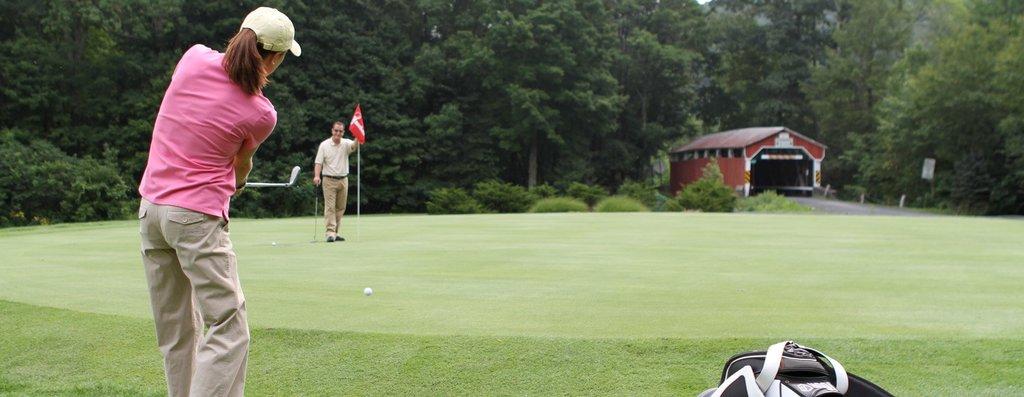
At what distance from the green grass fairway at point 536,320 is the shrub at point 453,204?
24448mm

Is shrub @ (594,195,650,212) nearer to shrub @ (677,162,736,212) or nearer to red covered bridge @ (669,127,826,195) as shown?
shrub @ (677,162,736,212)

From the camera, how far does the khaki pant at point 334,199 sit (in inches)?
527

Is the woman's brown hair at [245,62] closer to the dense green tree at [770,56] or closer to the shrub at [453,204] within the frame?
the shrub at [453,204]

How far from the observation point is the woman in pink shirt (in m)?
3.42

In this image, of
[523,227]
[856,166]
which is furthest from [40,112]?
[856,166]

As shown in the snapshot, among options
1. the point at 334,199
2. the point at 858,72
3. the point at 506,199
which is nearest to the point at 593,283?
the point at 334,199

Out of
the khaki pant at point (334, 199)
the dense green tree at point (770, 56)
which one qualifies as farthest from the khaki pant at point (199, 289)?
the dense green tree at point (770, 56)

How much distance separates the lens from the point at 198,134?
3.45m

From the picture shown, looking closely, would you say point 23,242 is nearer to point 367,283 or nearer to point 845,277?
point 367,283

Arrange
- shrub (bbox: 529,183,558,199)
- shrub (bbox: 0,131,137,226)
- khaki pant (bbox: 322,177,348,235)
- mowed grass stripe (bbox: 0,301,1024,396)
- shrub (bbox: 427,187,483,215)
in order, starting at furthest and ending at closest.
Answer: shrub (bbox: 529,183,558,199)
shrub (bbox: 427,187,483,215)
shrub (bbox: 0,131,137,226)
khaki pant (bbox: 322,177,348,235)
mowed grass stripe (bbox: 0,301,1024,396)

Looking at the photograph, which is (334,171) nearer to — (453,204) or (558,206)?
(558,206)

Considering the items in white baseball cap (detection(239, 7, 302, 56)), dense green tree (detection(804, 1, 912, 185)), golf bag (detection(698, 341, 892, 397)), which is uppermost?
dense green tree (detection(804, 1, 912, 185))

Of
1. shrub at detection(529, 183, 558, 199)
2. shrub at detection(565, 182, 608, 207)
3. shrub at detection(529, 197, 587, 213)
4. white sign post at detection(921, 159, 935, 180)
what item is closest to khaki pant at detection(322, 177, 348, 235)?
shrub at detection(529, 197, 587, 213)

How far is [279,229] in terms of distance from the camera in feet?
54.6
